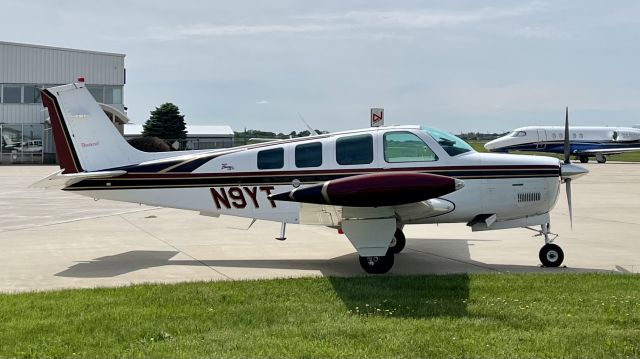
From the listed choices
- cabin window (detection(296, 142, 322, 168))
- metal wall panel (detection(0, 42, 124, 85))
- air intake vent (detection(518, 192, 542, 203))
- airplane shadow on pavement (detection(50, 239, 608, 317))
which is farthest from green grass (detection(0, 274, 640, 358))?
metal wall panel (detection(0, 42, 124, 85))

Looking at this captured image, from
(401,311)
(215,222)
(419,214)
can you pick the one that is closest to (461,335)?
(401,311)

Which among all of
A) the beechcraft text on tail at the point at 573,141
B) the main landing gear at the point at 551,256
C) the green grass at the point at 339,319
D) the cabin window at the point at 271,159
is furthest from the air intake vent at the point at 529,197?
the beechcraft text on tail at the point at 573,141

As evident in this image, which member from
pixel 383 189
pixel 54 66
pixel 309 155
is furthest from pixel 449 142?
pixel 54 66

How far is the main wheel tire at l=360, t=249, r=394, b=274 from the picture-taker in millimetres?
8516

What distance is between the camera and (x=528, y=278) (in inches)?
305

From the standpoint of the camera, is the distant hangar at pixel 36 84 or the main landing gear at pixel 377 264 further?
the distant hangar at pixel 36 84

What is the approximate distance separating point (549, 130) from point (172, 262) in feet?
135

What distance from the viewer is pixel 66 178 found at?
30.1 feet

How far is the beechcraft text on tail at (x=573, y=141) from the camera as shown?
151ft

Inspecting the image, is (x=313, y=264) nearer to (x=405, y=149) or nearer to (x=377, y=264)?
(x=377, y=264)

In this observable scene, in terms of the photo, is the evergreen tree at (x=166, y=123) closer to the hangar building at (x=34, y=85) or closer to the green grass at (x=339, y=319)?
the hangar building at (x=34, y=85)

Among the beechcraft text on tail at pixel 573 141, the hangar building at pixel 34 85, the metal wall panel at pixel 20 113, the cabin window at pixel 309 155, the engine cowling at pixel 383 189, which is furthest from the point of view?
the beechcraft text on tail at pixel 573 141

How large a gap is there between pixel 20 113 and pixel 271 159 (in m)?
42.4

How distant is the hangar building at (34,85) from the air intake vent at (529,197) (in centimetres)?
3952
